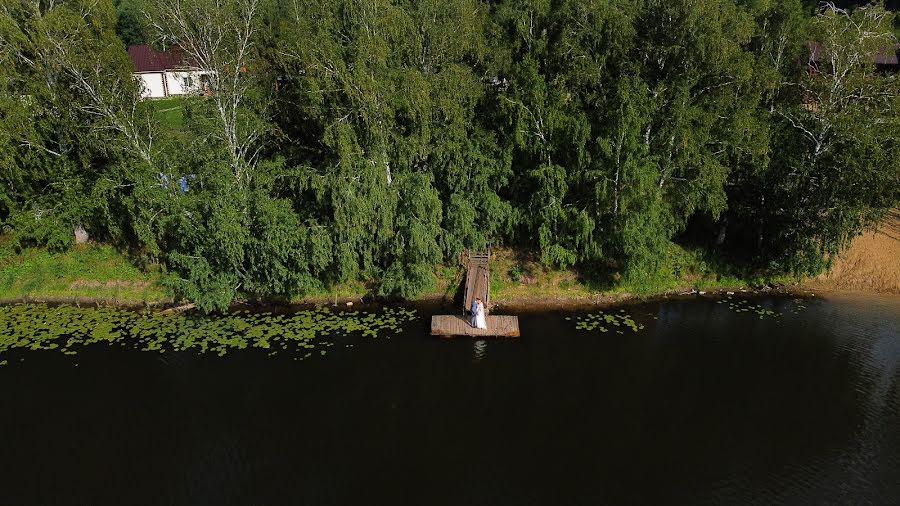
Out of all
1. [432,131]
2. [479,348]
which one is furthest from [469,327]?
[432,131]

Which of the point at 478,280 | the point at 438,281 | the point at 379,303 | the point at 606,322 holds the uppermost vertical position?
the point at 478,280

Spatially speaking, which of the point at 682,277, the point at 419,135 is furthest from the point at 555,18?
the point at 682,277

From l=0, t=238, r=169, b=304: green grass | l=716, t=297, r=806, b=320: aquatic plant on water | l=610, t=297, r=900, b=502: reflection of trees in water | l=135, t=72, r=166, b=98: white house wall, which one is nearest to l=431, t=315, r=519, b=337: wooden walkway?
l=610, t=297, r=900, b=502: reflection of trees in water

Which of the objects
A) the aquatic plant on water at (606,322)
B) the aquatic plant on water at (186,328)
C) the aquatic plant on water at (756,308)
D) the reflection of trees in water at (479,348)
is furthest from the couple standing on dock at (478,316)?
the aquatic plant on water at (756,308)

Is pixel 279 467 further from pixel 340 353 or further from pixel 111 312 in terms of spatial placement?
pixel 111 312

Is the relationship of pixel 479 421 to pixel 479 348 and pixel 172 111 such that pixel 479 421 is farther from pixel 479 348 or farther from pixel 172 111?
pixel 172 111

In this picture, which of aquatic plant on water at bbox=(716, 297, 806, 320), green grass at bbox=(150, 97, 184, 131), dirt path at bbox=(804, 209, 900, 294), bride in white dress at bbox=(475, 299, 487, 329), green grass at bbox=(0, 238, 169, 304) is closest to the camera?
bride in white dress at bbox=(475, 299, 487, 329)

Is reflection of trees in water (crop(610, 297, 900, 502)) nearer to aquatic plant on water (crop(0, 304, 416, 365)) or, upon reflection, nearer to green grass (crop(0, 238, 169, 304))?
aquatic plant on water (crop(0, 304, 416, 365))
